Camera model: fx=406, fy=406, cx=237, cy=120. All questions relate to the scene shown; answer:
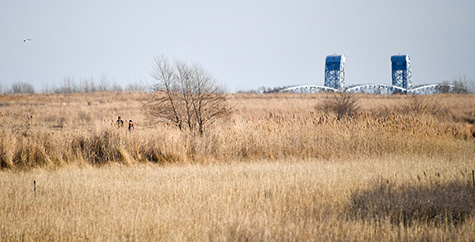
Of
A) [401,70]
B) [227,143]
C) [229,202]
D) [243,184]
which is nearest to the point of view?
[229,202]

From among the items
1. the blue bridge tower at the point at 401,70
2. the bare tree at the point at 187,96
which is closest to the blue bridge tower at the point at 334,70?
the blue bridge tower at the point at 401,70

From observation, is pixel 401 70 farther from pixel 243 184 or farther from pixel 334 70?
pixel 243 184

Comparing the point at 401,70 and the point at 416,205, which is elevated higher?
the point at 401,70

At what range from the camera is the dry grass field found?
6.17 metres

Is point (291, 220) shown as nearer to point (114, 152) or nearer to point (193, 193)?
point (193, 193)

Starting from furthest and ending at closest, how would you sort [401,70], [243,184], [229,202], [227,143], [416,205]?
[401,70] < [227,143] < [243,184] < [229,202] < [416,205]

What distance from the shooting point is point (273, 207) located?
7.53 m

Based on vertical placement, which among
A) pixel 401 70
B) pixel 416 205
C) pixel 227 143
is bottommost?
pixel 416 205

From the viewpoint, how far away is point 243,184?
896 centimetres

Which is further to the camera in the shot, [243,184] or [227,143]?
[227,143]

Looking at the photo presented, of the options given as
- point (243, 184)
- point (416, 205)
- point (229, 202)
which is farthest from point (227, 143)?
point (416, 205)

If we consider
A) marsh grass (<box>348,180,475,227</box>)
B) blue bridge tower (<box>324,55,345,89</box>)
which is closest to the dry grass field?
marsh grass (<box>348,180,475,227</box>)

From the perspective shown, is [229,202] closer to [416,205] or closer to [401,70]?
[416,205]

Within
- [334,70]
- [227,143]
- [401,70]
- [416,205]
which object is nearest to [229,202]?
[416,205]
